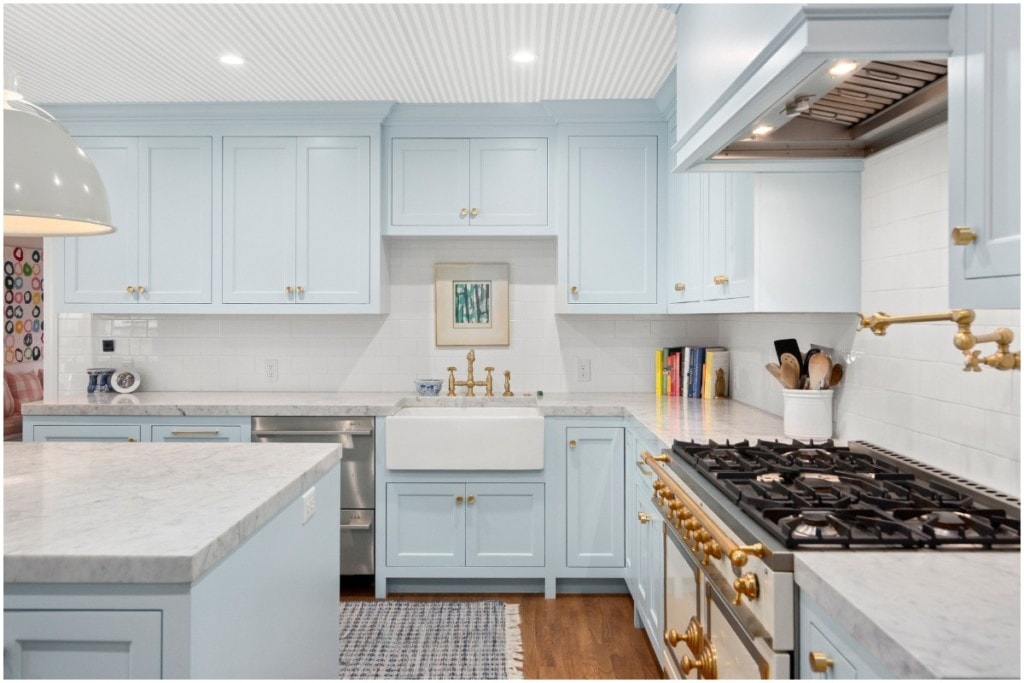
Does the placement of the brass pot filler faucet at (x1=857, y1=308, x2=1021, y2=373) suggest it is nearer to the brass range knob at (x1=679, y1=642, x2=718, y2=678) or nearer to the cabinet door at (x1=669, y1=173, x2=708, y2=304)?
the brass range knob at (x1=679, y1=642, x2=718, y2=678)

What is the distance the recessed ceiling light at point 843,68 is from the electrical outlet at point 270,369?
3.39m

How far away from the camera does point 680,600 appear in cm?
205

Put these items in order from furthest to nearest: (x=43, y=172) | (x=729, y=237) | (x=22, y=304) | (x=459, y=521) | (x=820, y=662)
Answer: (x=22, y=304)
(x=459, y=521)
(x=729, y=237)
(x=43, y=172)
(x=820, y=662)

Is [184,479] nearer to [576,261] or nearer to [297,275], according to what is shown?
[297,275]

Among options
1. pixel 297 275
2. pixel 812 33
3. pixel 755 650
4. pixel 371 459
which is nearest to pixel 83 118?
Answer: pixel 297 275

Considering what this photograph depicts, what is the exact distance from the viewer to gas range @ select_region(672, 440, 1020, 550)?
4.35ft

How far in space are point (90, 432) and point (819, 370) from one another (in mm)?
3241

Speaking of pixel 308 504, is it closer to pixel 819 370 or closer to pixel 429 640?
pixel 429 640

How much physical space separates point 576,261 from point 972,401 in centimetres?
223

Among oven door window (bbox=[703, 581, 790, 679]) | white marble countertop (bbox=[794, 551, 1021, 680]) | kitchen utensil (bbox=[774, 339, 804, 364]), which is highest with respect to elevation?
kitchen utensil (bbox=[774, 339, 804, 364])

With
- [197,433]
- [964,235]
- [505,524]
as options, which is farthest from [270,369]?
[964,235]

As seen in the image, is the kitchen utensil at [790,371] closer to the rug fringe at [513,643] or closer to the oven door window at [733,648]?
the oven door window at [733,648]

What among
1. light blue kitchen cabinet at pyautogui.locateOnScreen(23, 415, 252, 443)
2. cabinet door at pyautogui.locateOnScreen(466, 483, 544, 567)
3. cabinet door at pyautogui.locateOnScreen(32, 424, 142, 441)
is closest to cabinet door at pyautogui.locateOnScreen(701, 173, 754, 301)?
cabinet door at pyautogui.locateOnScreen(466, 483, 544, 567)

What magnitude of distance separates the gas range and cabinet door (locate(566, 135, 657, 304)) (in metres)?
1.70
